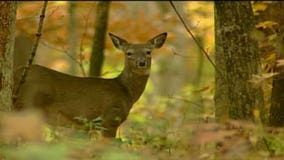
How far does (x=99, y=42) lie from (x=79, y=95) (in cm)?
303

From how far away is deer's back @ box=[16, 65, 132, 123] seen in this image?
29.6ft

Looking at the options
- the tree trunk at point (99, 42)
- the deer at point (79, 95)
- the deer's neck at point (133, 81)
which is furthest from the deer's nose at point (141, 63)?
the tree trunk at point (99, 42)

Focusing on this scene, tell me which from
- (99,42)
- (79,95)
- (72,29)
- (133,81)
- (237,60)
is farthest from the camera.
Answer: (72,29)

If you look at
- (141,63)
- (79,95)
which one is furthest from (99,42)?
(79,95)

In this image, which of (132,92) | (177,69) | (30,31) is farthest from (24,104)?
(177,69)

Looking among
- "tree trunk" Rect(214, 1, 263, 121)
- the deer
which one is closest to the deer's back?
the deer

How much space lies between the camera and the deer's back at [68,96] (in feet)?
29.6

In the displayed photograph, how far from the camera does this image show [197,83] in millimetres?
16594

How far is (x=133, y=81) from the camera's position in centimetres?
1010

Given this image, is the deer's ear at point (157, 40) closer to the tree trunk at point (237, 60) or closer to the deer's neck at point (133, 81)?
the deer's neck at point (133, 81)

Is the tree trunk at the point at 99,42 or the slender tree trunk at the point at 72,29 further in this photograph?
the slender tree trunk at the point at 72,29

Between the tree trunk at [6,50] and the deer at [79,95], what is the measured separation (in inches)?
103

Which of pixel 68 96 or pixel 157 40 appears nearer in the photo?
pixel 68 96

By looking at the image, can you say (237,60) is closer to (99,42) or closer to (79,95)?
(79,95)
